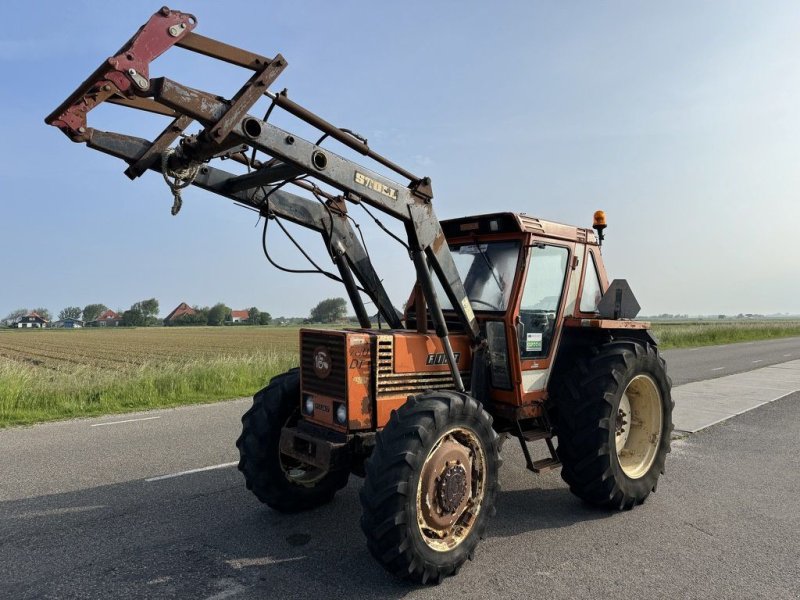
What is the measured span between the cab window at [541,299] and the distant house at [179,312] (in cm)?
11880

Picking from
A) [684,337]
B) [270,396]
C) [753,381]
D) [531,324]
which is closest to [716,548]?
[531,324]

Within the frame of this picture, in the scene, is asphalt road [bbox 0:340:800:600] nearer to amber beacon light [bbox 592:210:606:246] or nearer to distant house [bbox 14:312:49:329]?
amber beacon light [bbox 592:210:606:246]

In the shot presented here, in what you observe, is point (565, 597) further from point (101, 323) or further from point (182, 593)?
point (101, 323)

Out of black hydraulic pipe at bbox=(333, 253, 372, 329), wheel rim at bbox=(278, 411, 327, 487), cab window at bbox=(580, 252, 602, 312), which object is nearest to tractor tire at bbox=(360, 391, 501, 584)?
wheel rim at bbox=(278, 411, 327, 487)

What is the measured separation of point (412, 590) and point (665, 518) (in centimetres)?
240

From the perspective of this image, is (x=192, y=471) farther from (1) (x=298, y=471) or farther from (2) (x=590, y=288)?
(2) (x=590, y=288)

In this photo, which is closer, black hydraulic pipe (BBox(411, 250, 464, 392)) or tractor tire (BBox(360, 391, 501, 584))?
tractor tire (BBox(360, 391, 501, 584))

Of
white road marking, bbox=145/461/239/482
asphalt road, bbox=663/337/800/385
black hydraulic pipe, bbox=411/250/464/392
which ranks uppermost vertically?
black hydraulic pipe, bbox=411/250/464/392

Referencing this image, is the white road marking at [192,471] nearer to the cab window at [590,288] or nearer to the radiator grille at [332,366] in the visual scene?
the radiator grille at [332,366]

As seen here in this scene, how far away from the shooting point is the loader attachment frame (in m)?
3.11

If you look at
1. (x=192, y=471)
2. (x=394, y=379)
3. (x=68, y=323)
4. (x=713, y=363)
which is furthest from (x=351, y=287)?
(x=68, y=323)

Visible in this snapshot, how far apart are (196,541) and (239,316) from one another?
120 m

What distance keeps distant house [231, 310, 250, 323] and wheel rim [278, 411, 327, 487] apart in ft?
367

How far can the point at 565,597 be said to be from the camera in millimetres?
3287
